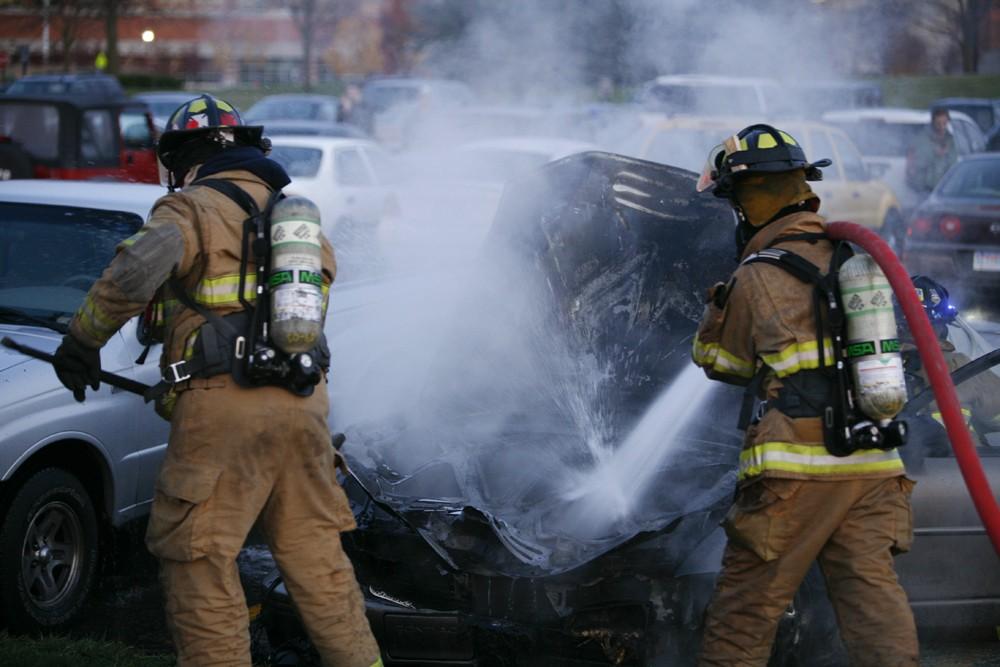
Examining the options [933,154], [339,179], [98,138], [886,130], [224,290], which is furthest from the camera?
[886,130]

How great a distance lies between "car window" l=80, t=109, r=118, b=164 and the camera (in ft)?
42.4

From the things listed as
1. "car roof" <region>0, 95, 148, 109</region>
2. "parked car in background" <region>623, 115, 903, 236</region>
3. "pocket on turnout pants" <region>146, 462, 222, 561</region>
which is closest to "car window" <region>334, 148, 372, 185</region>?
"car roof" <region>0, 95, 148, 109</region>

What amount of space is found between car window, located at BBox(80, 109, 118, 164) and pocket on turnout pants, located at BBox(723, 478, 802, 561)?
11.0 meters

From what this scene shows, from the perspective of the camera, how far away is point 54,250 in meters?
5.20

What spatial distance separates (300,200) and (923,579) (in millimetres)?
2364

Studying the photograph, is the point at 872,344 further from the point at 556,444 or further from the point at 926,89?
the point at 926,89

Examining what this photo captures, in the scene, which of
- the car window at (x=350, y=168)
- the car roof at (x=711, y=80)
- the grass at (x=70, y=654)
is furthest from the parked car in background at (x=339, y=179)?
the grass at (x=70, y=654)

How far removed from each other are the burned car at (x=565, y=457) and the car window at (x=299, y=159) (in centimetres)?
833

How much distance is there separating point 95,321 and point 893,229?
13.5 metres

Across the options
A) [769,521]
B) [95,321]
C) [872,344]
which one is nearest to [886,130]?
[872,344]

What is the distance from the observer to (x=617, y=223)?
4.63 m

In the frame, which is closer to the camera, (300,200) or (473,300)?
(300,200)

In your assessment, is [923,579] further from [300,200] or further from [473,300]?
[300,200]

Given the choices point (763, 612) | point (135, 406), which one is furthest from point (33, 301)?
point (763, 612)
